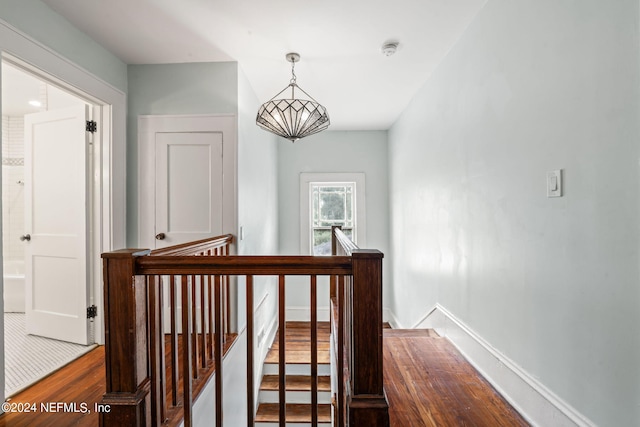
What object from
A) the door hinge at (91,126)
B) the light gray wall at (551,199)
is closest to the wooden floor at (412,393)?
the light gray wall at (551,199)

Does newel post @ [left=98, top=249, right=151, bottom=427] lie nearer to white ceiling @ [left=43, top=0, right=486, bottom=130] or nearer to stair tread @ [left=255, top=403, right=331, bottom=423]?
white ceiling @ [left=43, top=0, right=486, bottom=130]

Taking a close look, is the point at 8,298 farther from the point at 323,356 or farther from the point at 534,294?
the point at 534,294

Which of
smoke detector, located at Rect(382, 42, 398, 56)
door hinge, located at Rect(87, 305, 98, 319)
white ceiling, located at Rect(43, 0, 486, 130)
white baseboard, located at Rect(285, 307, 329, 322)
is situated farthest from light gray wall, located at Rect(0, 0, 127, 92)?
white baseboard, located at Rect(285, 307, 329, 322)

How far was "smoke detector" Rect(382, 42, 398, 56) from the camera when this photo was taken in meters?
2.47

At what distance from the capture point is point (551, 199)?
1454mm

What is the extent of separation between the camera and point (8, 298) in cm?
385

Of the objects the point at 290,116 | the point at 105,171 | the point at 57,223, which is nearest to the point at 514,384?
the point at 290,116

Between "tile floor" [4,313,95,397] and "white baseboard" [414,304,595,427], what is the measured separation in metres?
2.83

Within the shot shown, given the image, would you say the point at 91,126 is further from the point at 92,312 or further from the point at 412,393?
the point at 412,393

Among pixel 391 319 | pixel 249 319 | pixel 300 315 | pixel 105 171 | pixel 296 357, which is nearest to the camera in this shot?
pixel 249 319

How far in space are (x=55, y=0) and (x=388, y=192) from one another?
4204mm

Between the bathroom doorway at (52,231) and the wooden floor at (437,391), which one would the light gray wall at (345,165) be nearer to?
the wooden floor at (437,391)

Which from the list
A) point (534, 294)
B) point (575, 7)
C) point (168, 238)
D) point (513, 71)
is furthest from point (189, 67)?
point (534, 294)

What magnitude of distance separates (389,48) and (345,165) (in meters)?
2.60
